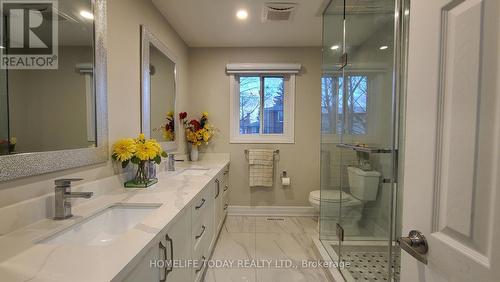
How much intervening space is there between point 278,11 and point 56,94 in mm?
1976

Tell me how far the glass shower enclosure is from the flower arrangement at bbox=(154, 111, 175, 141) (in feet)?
5.48

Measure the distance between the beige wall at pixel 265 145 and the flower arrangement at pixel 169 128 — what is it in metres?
0.70

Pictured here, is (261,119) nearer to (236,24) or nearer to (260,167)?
(260,167)

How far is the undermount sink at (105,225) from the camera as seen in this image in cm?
101

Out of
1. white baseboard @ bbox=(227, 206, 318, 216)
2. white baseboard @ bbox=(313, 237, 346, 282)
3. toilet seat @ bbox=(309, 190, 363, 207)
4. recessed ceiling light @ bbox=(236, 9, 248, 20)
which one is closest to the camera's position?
white baseboard @ bbox=(313, 237, 346, 282)

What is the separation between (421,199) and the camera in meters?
0.71

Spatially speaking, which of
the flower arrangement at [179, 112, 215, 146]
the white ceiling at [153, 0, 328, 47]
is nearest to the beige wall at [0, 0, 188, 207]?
the white ceiling at [153, 0, 328, 47]

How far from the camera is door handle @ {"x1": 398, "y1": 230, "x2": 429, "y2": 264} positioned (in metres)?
0.68

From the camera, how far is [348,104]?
218 cm

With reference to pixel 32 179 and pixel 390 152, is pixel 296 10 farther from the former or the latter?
pixel 32 179

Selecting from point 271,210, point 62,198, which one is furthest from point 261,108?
point 62,198

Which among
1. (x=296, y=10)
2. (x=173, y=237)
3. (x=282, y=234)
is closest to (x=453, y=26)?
(x=173, y=237)

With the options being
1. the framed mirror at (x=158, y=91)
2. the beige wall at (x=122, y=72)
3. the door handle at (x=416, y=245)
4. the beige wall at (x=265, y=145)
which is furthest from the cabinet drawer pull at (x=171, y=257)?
the beige wall at (x=265, y=145)

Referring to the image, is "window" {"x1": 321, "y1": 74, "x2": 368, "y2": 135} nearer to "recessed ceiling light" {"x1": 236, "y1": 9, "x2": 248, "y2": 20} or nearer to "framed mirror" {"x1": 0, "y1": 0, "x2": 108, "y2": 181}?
"recessed ceiling light" {"x1": 236, "y1": 9, "x2": 248, "y2": 20}
